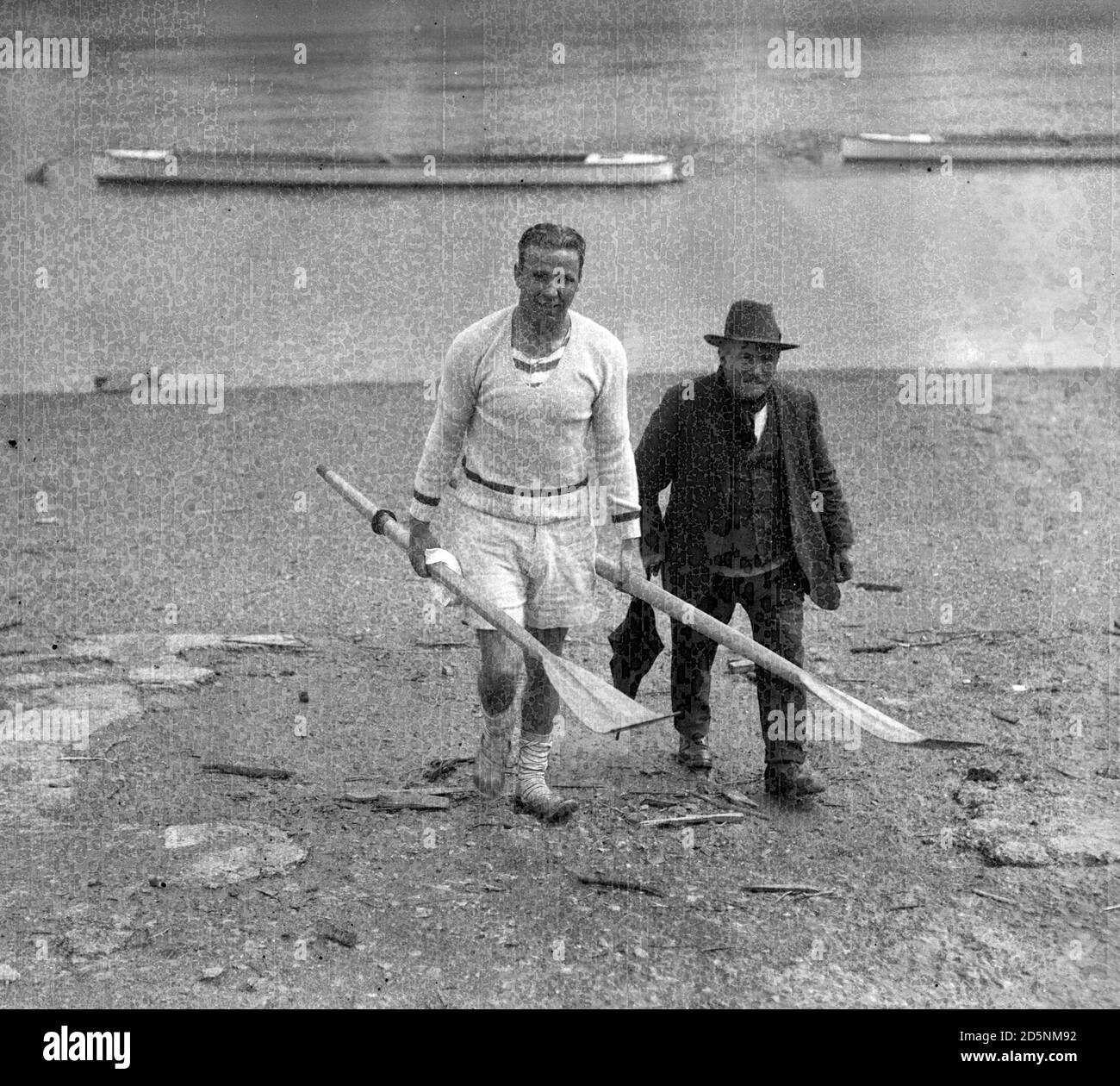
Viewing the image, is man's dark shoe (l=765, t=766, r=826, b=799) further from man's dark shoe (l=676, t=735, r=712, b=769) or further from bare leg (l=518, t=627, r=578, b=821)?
bare leg (l=518, t=627, r=578, b=821)

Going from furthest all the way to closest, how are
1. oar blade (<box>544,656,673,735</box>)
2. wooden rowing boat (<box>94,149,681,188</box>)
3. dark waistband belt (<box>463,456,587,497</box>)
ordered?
1. wooden rowing boat (<box>94,149,681,188</box>)
2. dark waistband belt (<box>463,456,587,497</box>)
3. oar blade (<box>544,656,673,735</box>)

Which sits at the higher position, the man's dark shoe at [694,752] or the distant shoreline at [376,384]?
the distant shoreline at [376,384]

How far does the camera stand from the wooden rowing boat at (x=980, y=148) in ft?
33.8

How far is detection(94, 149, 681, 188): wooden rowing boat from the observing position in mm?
10234

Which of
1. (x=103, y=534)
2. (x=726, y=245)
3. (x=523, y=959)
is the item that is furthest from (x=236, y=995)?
(x=726, y=245)

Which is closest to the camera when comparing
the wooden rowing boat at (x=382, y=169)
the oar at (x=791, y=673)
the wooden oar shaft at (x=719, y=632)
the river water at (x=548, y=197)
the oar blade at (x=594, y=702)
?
the oar blade at (x=594, y=702)

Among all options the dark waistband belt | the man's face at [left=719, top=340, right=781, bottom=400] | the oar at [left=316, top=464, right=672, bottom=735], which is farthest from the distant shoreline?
the oar at [left=316, top=464, right=672, bottom=735]

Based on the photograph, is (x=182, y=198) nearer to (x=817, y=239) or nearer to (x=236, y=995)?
(x=817, y=239)

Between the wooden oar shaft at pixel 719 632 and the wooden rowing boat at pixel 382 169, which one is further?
the wooden rowing boat at pixel 382 169

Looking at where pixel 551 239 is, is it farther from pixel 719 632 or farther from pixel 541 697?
pixel 541 697

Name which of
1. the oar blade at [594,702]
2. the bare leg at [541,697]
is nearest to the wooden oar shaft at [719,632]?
the oar blade at [594,702]

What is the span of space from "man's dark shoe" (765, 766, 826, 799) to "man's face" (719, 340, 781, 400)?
4.64ft

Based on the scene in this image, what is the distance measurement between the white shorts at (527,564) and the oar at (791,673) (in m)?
0.32

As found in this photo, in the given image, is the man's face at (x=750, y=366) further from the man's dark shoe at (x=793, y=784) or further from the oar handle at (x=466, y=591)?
the man's dark shoe at (x=793, y=784)
